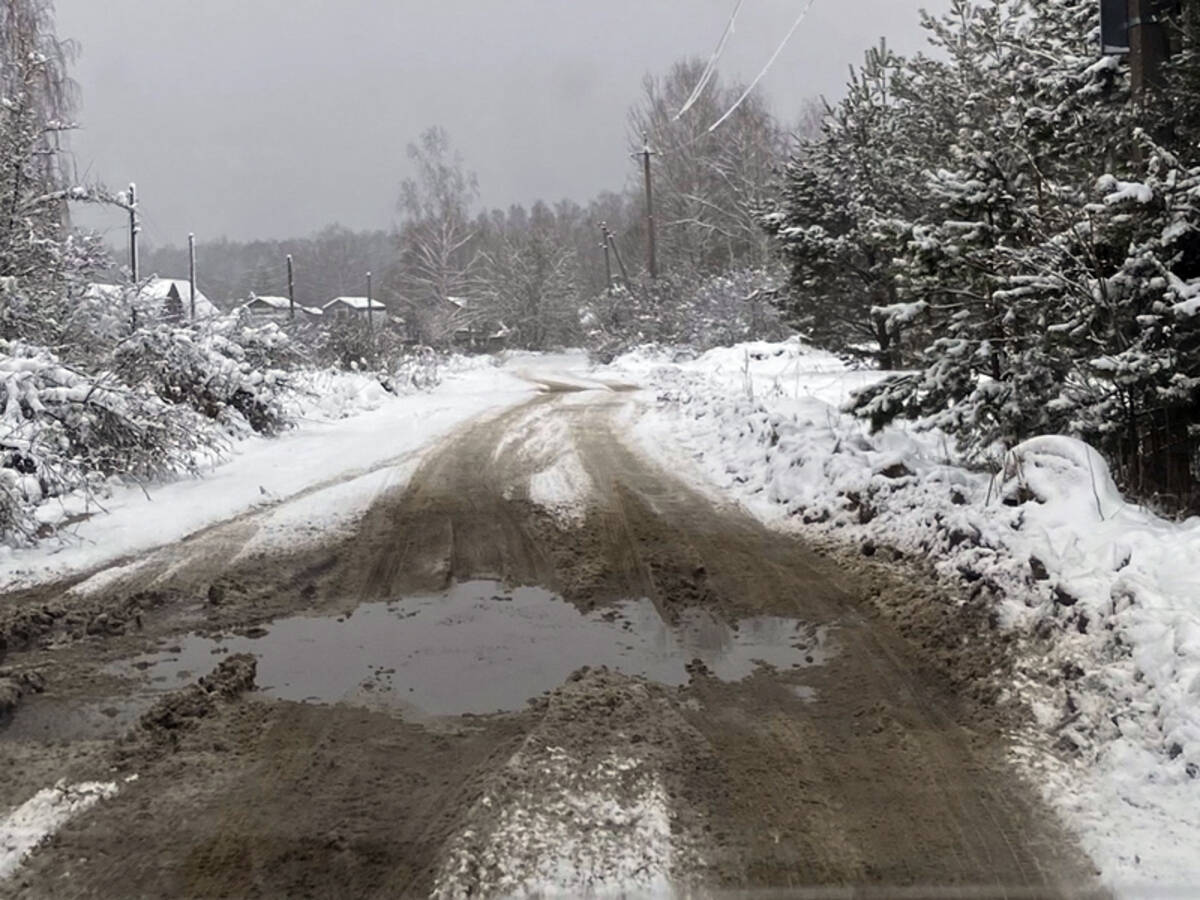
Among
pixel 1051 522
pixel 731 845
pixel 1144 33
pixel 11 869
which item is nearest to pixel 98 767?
pixel 11 869

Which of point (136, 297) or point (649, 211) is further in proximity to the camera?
point (649, 211)

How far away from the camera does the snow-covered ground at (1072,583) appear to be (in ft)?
9.83

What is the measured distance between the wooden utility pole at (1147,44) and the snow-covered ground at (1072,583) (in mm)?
2506

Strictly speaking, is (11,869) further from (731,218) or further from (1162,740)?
(731,218)

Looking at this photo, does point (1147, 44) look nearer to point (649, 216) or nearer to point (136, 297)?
point (136, 297)

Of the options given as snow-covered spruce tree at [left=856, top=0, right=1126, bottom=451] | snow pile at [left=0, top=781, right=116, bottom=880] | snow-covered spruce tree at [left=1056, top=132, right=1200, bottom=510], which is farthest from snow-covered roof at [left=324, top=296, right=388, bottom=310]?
snow pile at [left=0, top=781, right=116, bottom=880]

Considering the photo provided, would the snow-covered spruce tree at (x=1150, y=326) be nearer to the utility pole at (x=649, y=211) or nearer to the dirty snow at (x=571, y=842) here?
the dirty snow at (x=571, y=842)

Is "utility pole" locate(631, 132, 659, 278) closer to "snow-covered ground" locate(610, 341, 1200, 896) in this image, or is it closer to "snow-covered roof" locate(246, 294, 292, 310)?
"snow-covered roof" locate(246, 294, 292, 310)

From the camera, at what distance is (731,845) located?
2.82 metres

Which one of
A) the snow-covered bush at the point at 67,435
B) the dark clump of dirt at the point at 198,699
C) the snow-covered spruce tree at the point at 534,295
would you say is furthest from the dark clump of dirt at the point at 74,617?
the snow-covered spruce tree at the point at 534,295

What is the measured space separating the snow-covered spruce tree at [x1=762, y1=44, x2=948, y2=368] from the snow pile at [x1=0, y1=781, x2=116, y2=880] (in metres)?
15.0

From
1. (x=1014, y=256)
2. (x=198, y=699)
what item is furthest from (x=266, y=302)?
(x=198, y=699)

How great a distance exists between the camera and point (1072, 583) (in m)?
4.29

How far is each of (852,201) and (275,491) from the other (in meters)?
12.1
